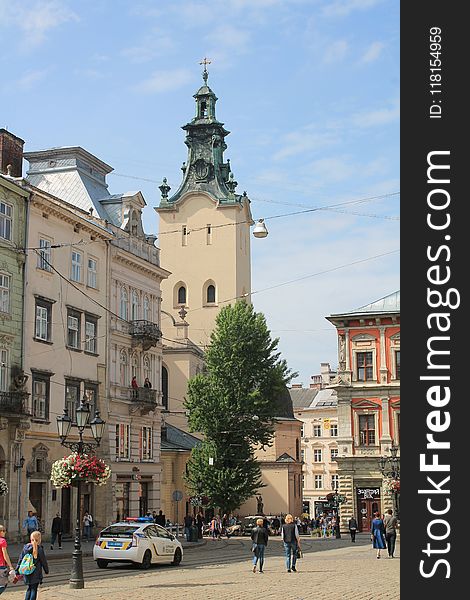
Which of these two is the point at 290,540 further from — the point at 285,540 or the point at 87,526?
the point at 87,526

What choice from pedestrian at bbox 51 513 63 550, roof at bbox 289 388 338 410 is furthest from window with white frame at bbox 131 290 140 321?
roof at bbox 289 388 338 410

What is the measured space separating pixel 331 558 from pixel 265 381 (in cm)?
2234

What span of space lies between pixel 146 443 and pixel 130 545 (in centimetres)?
2441

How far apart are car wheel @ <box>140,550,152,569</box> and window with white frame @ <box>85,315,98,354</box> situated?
18659 mm

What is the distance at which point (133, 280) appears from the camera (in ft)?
172

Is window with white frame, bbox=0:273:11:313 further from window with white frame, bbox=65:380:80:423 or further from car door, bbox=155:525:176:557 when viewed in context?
car door, bbox=155:525:176:557

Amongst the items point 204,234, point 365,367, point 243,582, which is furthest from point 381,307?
point 243,582

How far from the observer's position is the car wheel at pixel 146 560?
28753 mm

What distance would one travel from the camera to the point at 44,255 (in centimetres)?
4328

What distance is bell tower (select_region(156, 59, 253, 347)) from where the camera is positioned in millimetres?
86312

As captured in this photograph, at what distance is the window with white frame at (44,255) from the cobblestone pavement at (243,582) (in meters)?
14.9

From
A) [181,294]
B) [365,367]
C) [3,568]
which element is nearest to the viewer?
[3,568]

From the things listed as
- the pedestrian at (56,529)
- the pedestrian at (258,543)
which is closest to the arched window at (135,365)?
the pedestrian at (56,529)

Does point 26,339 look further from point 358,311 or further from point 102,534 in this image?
point 358,311
